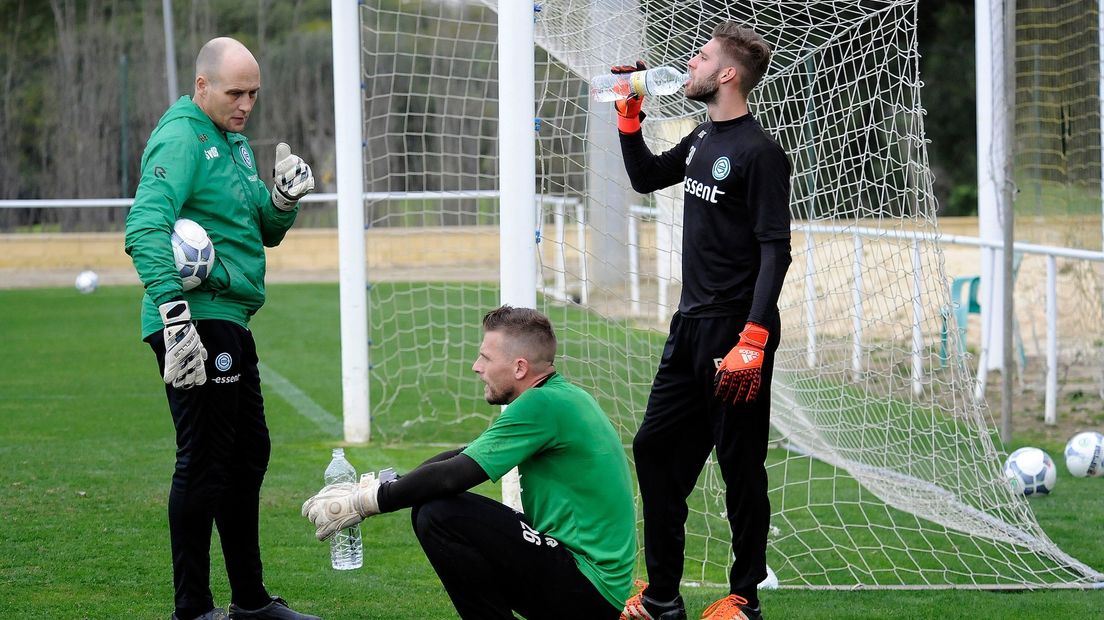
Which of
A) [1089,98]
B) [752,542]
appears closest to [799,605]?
[752,542]

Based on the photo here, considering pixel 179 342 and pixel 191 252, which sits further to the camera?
pixel 191 252

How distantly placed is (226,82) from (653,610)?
2320 mm

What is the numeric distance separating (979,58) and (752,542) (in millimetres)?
6955

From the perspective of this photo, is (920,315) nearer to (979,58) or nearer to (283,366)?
(979,58)

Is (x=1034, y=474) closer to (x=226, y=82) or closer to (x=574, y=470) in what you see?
(x=574, y=470)

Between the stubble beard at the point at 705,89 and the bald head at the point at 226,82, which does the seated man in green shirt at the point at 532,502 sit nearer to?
the stubble beard at the point at 705,89

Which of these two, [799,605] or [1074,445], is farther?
[1074,445]

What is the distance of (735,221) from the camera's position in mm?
4125

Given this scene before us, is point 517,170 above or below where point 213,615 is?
above

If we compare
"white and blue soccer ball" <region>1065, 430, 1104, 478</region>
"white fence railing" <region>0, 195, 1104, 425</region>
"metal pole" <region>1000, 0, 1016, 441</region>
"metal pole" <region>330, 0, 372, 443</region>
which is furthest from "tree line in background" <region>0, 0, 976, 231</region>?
"white and blue soccer ball" <region>1065, 430, 1104, 478</region>

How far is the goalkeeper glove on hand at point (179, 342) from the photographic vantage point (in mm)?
3773

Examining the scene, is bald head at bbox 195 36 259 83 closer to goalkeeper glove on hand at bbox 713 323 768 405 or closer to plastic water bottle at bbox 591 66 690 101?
plastic water bottle at bbox 591 66 690 101

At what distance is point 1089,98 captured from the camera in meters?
9.52

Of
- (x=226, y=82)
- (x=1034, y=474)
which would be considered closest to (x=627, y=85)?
(x=226, y=82)
